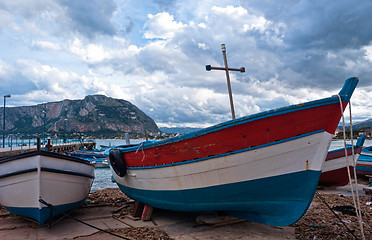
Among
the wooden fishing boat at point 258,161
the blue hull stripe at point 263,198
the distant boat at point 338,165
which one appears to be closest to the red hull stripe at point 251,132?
the wooden fishing boat at point 258,161

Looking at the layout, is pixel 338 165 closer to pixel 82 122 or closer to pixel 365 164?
pixel 365 164

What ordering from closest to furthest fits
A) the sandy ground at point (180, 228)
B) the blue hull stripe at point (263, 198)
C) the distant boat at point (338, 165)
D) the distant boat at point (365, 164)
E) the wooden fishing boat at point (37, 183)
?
the blue hull stripe at point (263, 198) < the sandy ground at point (180, 228) < the wooden fishing boat at point (37, 183) < the distant boat at point (338, 165) < the distant boat at point (365, 164)

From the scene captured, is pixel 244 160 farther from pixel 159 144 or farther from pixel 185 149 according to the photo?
pixel 159 144

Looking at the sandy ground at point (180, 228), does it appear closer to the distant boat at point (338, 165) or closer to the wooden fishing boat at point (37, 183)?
the wooden fishing boat at point (37, 183)

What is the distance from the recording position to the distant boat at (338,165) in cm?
968

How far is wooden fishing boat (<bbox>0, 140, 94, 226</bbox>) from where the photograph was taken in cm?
554

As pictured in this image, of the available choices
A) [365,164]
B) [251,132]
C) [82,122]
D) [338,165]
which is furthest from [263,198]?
[82,122]

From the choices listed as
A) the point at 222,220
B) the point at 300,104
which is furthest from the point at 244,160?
the point at 222,220


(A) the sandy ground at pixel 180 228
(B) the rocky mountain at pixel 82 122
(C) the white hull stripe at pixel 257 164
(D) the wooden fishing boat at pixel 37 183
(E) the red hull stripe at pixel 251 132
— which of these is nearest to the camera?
(E) the red hull stripe at pixel 251 132

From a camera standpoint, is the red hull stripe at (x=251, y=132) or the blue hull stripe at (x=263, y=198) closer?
the red hull stripe at (x=251, y=132)

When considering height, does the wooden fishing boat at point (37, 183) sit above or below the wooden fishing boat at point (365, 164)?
above

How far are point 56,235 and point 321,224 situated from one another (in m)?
6.18

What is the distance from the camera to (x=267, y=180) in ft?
15.1

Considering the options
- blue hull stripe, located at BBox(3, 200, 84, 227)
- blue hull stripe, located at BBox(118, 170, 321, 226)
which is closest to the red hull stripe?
blue hull stripe, located at BBox(118, 170, 321, 226)
